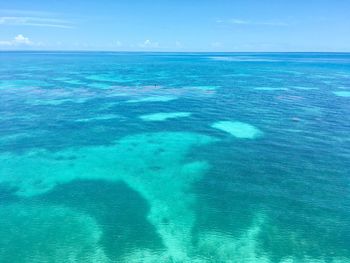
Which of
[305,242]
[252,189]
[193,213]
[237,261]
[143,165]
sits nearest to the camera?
[237,261]

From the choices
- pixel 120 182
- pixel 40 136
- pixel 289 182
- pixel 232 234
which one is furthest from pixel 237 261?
pixel 40 136

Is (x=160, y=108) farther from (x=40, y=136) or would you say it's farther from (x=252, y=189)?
(x=252, y=189)

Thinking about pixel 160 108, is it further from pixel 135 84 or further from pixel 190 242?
pixel 190 242

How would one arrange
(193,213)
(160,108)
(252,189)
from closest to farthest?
1. (193,213)
2. (252,189)
3. (160,108)

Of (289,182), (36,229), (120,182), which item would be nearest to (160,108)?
(120,182)

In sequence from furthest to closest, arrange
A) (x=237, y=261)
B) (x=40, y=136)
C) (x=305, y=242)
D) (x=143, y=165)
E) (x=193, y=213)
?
(x=40, y=136) < (x=143, y=165) < (x=193, y=213) < (x=305, y=242) < (x=237, y=261)

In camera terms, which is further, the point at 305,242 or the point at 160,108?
the point at 160,108
